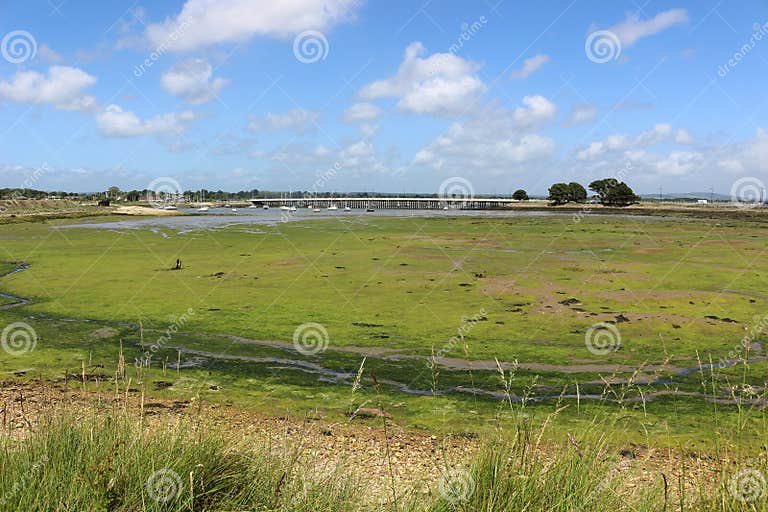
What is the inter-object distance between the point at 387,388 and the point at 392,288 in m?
9.04

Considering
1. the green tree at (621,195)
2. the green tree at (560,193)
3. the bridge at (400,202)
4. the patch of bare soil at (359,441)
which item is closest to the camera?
the patch of bare soil at (359,441)

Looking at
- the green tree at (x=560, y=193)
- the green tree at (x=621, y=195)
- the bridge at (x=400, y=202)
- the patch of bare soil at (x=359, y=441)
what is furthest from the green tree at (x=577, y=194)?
the patch of bare soil at (x=359, y=441)

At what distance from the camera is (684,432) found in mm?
7824

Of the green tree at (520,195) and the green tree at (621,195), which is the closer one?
the green tree at (621,195)

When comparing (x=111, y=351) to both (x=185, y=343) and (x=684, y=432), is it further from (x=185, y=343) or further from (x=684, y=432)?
(x=684, y=432)

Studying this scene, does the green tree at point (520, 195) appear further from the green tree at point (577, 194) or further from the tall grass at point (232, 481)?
the tall grass at point (232, 481)

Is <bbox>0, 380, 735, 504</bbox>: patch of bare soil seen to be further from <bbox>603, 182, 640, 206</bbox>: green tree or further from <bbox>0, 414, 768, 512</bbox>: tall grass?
<bbox>603, 182, 640, 206</bbox>: green tree

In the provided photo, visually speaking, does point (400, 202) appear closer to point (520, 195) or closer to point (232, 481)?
point (520, 195)

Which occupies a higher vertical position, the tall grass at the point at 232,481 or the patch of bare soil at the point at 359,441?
the tall grass at the point at 232,481

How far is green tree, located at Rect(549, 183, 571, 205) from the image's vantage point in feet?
420

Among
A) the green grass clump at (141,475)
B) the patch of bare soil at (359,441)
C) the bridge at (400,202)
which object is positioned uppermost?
the bridge at (400,202)

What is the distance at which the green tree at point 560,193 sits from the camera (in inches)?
5034

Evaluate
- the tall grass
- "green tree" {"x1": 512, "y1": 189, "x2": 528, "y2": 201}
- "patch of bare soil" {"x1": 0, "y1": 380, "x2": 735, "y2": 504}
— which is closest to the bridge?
"green tree" {"x1": 512, "y1": 189, "x2": 528, "y2": 201}

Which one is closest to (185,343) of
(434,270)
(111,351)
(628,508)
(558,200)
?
(111,351)
